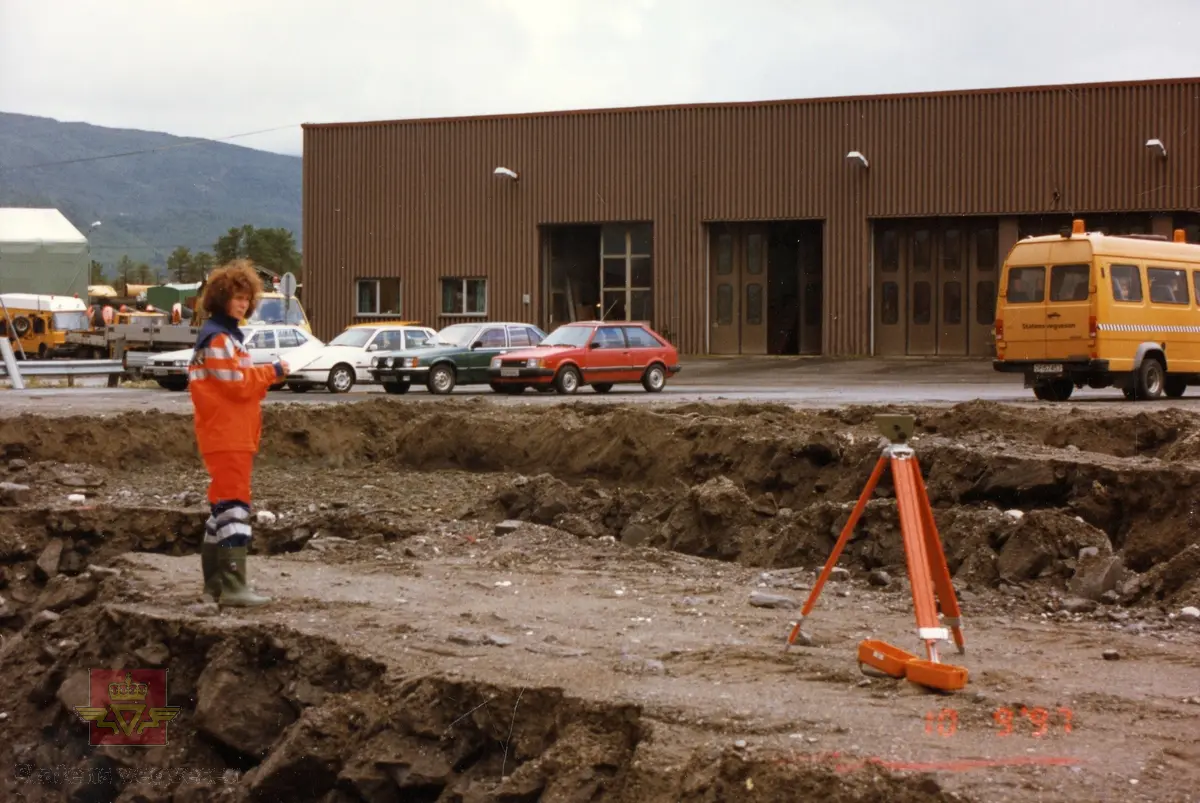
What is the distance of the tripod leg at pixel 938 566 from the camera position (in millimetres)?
6652

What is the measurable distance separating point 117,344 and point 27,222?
90.3 feet

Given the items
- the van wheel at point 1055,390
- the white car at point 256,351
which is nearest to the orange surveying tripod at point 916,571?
the van wheel at point 1055,390

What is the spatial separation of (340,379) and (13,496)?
662 inches

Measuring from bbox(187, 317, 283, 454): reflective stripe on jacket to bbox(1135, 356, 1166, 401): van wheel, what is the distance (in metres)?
18.3

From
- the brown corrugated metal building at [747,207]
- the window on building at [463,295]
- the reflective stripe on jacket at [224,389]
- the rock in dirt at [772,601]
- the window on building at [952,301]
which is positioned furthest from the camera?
the window on building at [463,295]

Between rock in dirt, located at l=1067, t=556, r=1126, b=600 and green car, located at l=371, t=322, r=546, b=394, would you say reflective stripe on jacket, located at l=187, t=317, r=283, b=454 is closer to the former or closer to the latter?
rock in dirt, located at l=1067, t=556, r=1126, b=600

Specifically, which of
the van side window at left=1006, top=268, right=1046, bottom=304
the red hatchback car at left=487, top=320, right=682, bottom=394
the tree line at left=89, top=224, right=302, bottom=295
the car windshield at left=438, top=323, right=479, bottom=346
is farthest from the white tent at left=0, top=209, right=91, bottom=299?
the tree line at left=89, top=224, right=302, bottom=295

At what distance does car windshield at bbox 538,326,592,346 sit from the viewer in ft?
96.7

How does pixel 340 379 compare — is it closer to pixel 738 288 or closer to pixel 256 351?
pixel 256 351

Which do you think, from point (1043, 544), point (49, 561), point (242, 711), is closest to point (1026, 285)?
point (1043, 544)

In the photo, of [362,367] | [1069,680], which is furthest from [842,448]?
[362,367]

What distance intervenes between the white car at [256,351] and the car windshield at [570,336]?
4.37m

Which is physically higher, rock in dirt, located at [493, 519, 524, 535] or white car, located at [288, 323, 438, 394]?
white car, located at [288, 323, 438, 394]
